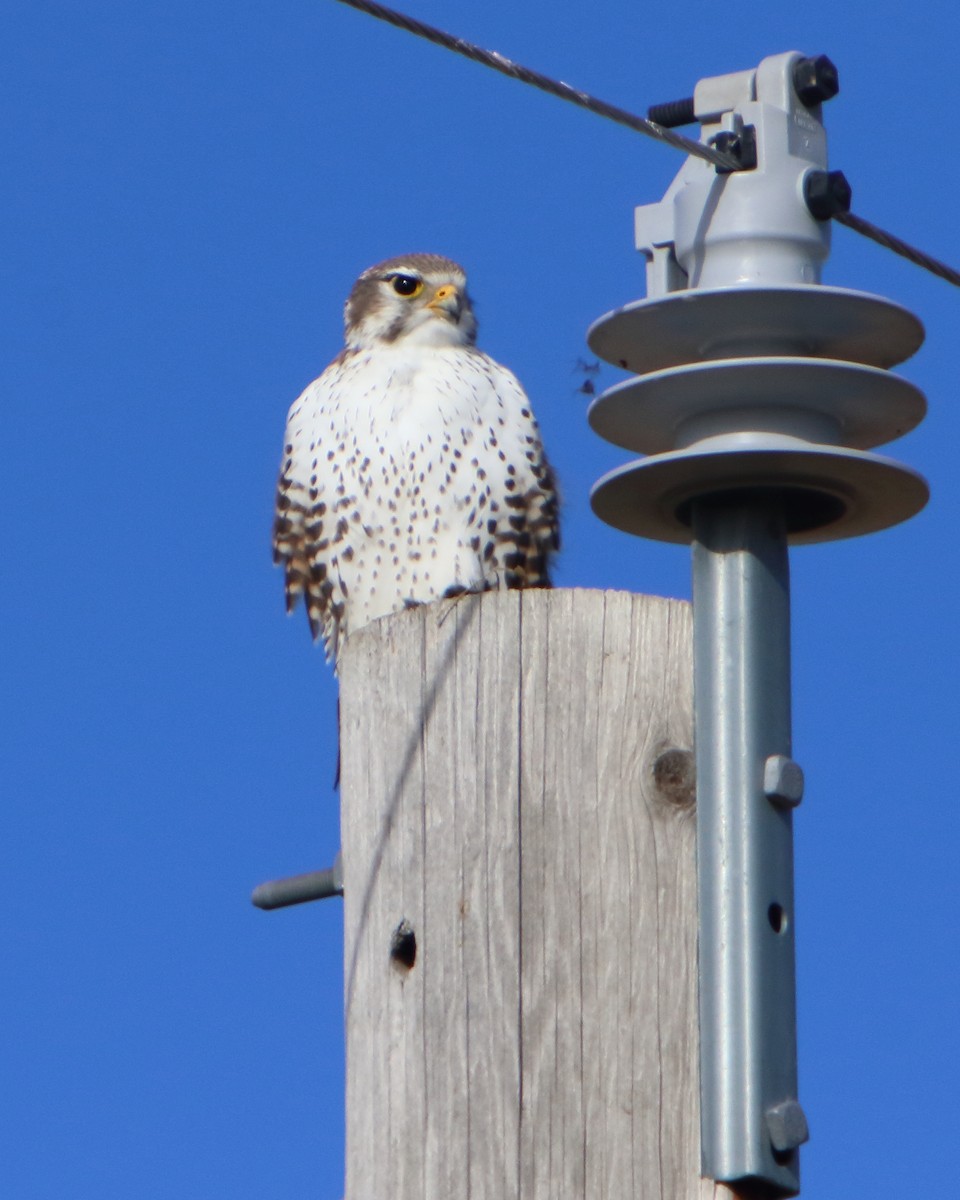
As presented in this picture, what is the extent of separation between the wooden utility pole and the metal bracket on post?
75 millimetres

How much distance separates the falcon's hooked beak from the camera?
7184 mm

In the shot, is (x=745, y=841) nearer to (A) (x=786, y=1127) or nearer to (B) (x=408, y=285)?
(A) (x=786, y=1127)

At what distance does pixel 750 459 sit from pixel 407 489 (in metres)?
3.50

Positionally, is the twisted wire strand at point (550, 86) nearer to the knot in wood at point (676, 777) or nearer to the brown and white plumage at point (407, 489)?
the knot in wood at point (676, 777)

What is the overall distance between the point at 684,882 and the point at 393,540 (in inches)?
143

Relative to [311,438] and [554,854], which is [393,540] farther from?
[554,854]

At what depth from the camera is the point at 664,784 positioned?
9.67 ft

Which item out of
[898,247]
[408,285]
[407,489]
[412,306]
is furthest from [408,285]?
[898,247]

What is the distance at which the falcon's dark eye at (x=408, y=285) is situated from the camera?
7.31m

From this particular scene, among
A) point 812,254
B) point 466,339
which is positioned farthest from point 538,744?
point 466,339

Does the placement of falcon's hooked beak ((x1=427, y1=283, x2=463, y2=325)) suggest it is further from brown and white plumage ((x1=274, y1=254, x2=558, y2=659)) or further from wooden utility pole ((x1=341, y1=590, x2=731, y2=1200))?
wooden utility pole ((x1=341, y1=590, x2=731, y2=1200))

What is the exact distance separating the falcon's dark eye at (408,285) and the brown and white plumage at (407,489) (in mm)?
401

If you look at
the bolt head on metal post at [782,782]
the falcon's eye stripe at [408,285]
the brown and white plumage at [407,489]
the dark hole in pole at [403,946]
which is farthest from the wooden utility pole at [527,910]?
the falcon's eye stripe at [408,285]

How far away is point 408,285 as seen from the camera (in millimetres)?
7332
